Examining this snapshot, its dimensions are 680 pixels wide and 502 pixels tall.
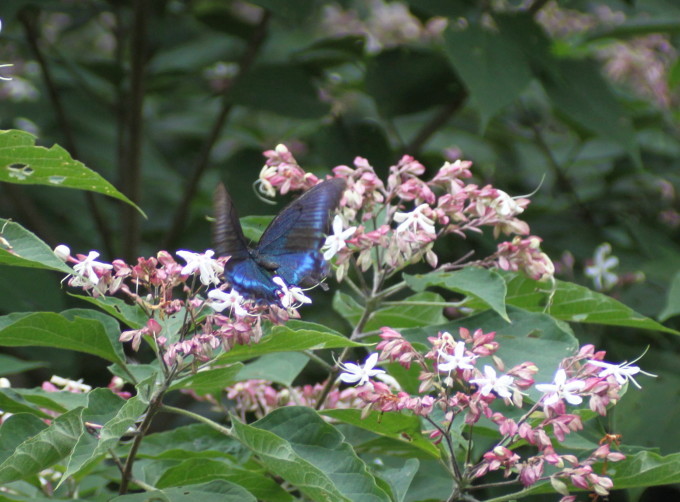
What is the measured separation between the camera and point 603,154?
3.84m

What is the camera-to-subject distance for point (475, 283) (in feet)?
5.46

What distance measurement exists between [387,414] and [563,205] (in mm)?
2235

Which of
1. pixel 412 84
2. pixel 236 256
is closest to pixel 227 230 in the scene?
pixel 236 256

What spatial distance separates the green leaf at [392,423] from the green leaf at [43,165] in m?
0.51

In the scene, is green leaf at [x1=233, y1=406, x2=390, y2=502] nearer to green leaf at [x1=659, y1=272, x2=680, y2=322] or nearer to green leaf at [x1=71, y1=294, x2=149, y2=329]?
green leaf at [x1=71, y1=294, x2=149, y2=329]

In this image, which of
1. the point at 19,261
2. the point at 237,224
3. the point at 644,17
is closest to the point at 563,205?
the point at 644,17

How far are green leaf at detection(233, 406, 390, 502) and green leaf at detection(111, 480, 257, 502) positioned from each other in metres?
0.08

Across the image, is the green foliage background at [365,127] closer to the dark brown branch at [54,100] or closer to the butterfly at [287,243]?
the dark brown branch at [54,100]

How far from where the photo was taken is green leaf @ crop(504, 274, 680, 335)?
1729mm

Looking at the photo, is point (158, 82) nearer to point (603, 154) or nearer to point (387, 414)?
point (603, 154)

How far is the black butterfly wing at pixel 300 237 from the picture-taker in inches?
63.2

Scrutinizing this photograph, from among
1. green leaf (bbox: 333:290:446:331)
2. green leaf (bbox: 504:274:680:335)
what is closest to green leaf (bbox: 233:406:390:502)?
green leaf (bbox: 333:290:446:331)

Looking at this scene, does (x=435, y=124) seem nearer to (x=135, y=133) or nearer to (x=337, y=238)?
(x=135, y=133)

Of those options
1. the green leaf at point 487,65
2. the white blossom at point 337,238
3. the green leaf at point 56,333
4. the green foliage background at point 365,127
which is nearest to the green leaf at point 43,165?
the green leaf at point 56,333
